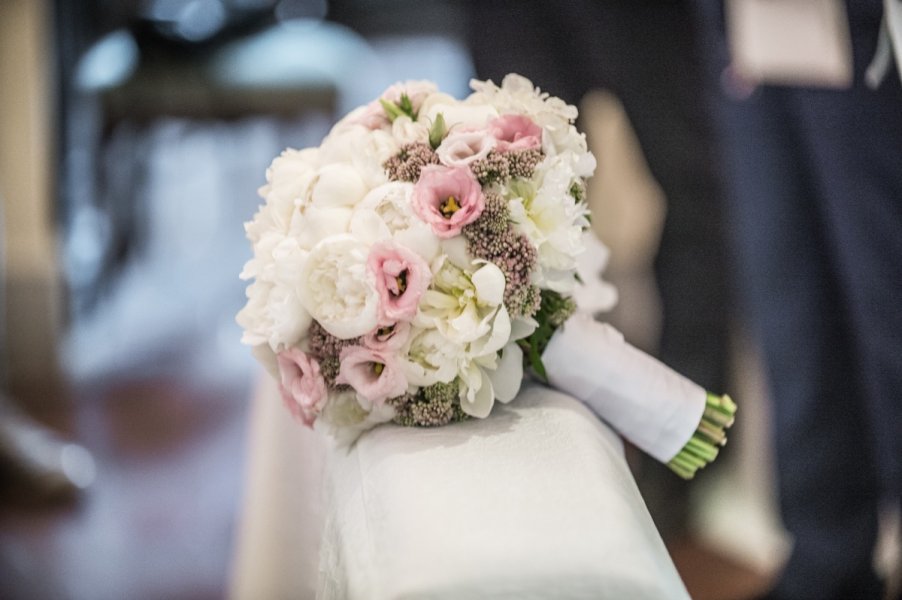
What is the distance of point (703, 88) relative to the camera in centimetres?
211

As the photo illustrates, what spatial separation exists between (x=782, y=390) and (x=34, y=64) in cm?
304

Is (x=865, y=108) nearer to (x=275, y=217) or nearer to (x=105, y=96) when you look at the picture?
(x=275, y=217)

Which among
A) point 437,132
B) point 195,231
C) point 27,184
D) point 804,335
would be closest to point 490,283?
point 437,132

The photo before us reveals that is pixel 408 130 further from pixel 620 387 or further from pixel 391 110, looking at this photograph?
pixel 620 387

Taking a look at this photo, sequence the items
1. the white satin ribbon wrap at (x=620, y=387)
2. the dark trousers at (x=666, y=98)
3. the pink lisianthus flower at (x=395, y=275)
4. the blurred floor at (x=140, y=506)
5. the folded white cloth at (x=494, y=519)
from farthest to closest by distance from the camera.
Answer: the blurred floor at (x=140, y=506), the dark trousers at (x=666, y=98), the white satin ribbon wrap at (x=620, y=387), the pink lisianthus flower at (x=395, y=275), the folded white cloth at (x=494, y=519)

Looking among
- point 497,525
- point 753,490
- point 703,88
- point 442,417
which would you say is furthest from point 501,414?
point 753,490

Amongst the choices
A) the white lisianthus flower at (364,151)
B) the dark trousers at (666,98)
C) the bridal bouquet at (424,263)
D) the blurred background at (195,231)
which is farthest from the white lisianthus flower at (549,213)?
the dark trousers at (666,98)

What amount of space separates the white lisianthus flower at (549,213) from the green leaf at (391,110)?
140 millimetres

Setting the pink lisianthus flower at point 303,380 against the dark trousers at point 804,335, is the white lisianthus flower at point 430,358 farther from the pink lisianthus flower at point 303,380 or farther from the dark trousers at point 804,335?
the dark trousers at point 804,335

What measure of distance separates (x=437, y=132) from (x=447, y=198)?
0.06m

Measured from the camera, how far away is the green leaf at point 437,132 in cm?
72

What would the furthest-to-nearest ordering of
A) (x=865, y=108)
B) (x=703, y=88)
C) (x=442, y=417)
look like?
(x=703, y=88) < (x=865, y=108) < (x=442, y=417)

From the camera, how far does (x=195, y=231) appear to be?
13.4ft

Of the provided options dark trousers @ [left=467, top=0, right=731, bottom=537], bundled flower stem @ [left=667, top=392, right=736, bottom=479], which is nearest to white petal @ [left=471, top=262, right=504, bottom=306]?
bundled flower stem @ [left=667, top=392, right=736, bottom=479]
